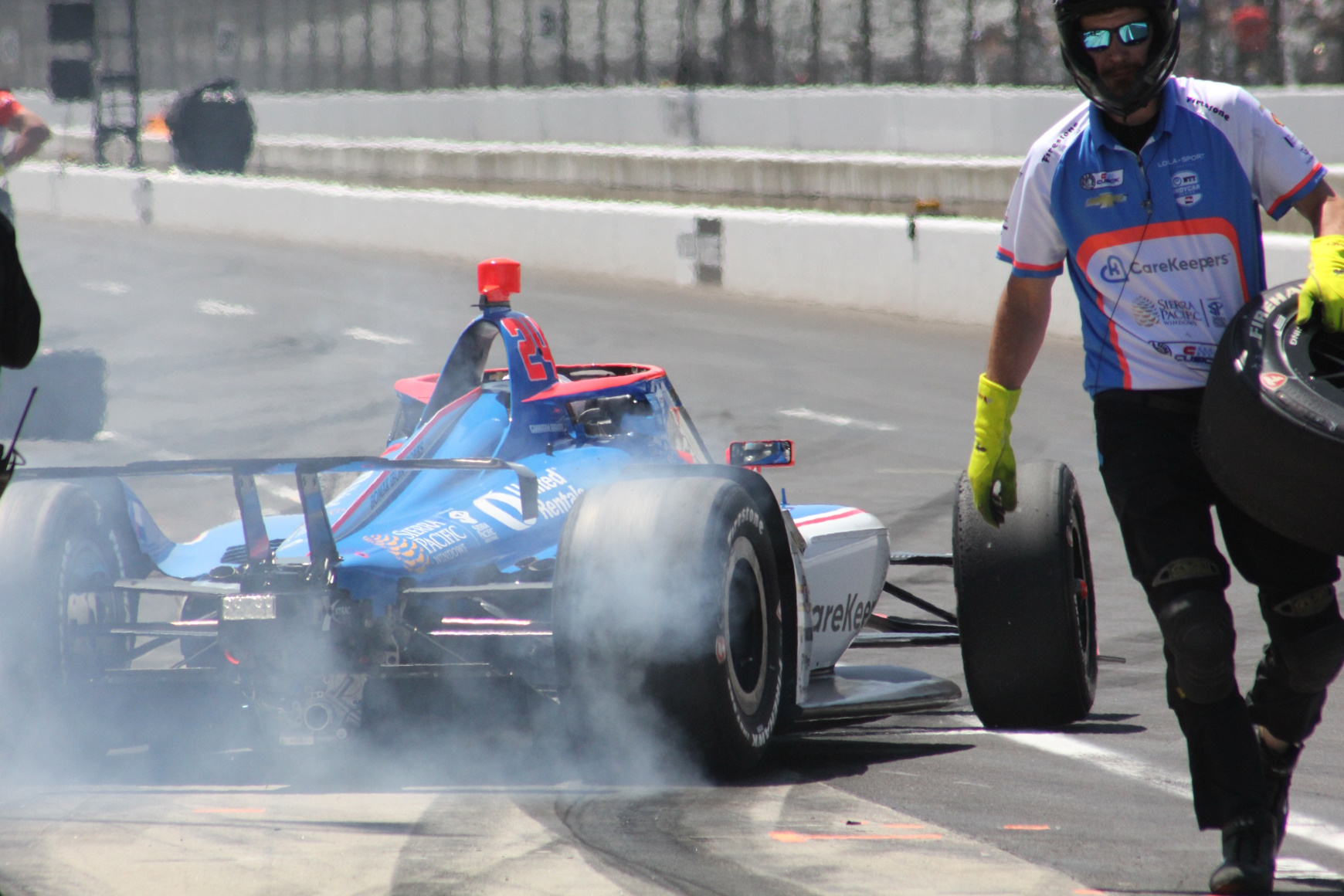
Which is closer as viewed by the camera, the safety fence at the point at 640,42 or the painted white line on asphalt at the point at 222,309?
the painted white line on asphalt at the point at 222,309

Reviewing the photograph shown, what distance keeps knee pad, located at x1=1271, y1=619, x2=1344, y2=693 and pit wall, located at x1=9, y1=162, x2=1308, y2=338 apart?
9.24 m

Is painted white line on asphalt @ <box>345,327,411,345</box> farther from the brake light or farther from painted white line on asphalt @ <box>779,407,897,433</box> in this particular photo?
the brake light

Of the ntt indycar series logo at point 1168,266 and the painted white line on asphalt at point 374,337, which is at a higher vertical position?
the ntt indycar series logo at point 1168,266

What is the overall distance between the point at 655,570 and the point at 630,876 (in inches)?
38.4

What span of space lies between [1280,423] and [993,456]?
0.93 metres

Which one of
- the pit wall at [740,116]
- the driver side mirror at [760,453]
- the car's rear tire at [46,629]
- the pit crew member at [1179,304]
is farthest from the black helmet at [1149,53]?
the pit wall at [740,116]

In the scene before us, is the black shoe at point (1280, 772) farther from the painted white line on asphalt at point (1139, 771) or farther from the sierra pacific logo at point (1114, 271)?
the sierra pacific logo at point (1114, 271)

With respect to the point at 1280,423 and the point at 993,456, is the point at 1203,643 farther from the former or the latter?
the point at 993,456

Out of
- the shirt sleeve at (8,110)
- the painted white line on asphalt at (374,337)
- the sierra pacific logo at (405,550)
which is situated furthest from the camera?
the painted white line on asphalt at (374,337)

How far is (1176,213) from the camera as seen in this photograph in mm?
4238

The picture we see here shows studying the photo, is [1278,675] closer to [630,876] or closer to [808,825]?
[808,825]

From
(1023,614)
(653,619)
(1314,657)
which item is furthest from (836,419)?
(1314,657)

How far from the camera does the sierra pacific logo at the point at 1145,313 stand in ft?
14.0

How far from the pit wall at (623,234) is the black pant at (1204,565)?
9.18 metres
